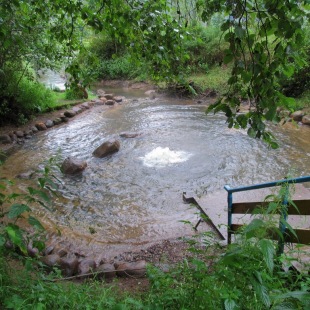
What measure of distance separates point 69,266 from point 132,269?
851mm

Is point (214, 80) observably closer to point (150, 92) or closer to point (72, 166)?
point (150, 92)

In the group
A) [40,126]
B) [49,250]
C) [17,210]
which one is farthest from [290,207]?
[40,126]

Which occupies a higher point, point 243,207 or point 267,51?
point 267,51

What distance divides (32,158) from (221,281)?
7087 millimetres

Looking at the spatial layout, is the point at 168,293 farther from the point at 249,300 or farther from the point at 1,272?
the point at 1,272

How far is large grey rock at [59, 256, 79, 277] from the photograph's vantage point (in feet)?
12.0

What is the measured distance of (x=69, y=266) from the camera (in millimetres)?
3688

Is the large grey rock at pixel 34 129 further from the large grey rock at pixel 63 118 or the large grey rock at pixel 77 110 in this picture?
the large grey rock at pixel 77 110

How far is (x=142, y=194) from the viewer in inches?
232

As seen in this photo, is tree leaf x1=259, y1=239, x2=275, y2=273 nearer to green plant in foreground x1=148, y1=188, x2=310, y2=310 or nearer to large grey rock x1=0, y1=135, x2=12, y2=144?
green plant in foreground x1=148, y1=188, x2=310, y2=310

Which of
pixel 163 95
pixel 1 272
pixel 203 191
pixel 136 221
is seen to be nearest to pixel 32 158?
pixel 136 221

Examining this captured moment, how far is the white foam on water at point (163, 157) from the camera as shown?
7.41 meters

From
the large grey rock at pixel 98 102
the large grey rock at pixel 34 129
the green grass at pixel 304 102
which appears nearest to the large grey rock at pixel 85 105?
the large grey rock at pixel 98 102

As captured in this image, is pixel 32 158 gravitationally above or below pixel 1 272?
below
